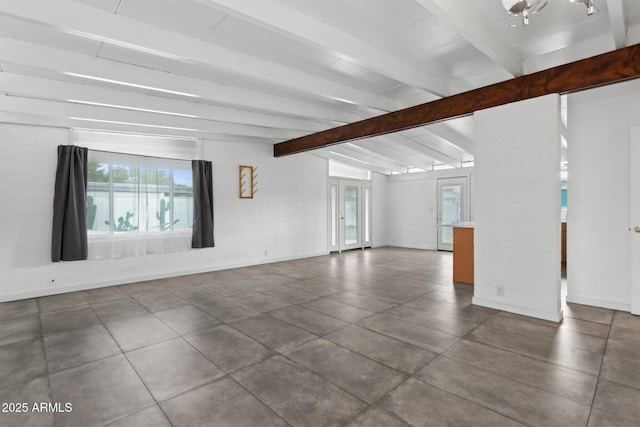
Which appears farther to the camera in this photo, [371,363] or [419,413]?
[371,363]

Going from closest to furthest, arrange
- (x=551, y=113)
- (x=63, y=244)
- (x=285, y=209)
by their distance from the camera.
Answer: (x=551, y=113), (x=63, y=244), (x=285, y=209)

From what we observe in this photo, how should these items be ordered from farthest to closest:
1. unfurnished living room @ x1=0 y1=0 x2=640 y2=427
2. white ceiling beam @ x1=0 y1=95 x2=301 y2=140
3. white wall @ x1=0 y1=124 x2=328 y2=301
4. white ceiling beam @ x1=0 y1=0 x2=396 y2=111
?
white wall @ x1=0 y1=124 x2=328 y2=301 → white ceiling beam @ x1=0 y1=95 x2=301 y2=140 → white ceiling beam @ x1=0 y1=0 x2=396 y2=111 → unfurnished living room @ x1=0 y1=0 x2=640 y2=427

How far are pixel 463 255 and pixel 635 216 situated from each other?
7.42 feet

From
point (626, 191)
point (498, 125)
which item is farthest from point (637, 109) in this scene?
point (498, 125)

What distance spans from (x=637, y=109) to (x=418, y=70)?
2577 mm

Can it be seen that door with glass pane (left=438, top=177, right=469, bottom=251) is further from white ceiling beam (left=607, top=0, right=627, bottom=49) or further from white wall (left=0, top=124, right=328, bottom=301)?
white ceiling beam (left=607, top=0, right=627, bottom=49)

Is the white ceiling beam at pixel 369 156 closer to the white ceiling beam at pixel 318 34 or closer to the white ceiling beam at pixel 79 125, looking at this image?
the white ceiling beam at pixel 79 125

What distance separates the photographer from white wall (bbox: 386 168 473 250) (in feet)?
31.9

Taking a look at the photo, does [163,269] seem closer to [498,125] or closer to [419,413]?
[419,413]

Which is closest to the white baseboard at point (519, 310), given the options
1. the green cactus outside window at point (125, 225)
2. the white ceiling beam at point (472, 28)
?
the white ceiling beam at point (472, 28)

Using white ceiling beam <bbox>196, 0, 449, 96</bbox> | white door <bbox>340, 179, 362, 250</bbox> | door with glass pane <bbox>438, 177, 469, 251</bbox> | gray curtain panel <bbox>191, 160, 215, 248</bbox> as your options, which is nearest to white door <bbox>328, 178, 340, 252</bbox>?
white door <bbox>340, 179, 362, 250</bbox>

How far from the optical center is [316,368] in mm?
2619

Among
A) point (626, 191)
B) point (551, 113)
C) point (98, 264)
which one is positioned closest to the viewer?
point (551, 113)

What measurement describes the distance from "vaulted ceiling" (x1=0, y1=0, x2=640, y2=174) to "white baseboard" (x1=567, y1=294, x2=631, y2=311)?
2.94 m
